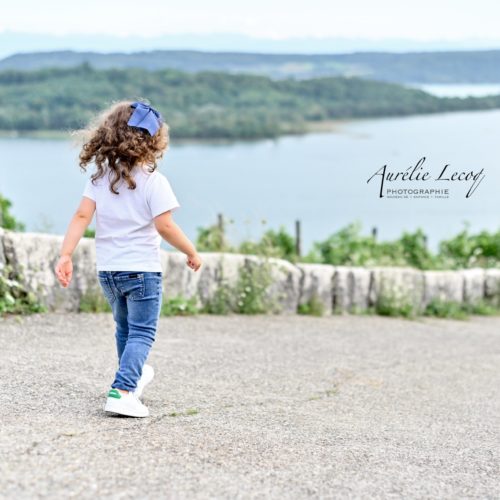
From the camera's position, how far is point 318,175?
→ 139 ft

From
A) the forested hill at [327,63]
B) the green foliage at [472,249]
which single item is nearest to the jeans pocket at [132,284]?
the green foliage at [472,249]

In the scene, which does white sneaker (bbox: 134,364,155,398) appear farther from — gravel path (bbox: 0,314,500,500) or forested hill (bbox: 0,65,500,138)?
forested hill (bbox: 0,65,500,138)

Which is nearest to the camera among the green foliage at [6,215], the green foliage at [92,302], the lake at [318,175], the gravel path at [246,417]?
the gravel path at [246,417]

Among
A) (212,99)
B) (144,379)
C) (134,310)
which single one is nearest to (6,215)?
(144,379)

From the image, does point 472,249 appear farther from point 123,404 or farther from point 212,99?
point 212,99

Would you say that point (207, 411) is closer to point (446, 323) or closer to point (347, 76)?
point (446, 323)

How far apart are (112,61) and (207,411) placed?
4776 centimetres

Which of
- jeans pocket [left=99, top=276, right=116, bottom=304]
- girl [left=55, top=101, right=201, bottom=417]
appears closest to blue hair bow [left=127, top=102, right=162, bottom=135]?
girl [left=55, top=101, right=201, bottom=417]

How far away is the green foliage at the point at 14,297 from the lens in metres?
7.04

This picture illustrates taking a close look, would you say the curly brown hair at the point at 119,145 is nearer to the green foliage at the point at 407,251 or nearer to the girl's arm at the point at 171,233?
the girl's arm at the point at 171,233

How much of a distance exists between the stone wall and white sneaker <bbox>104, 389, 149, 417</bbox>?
3.11 metres

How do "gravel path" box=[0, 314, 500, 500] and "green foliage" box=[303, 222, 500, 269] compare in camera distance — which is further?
"green foliage" box=[303, 222, 500, 269]

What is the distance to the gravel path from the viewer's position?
11.2ft

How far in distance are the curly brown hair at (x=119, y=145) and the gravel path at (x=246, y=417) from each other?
3.78 feet
